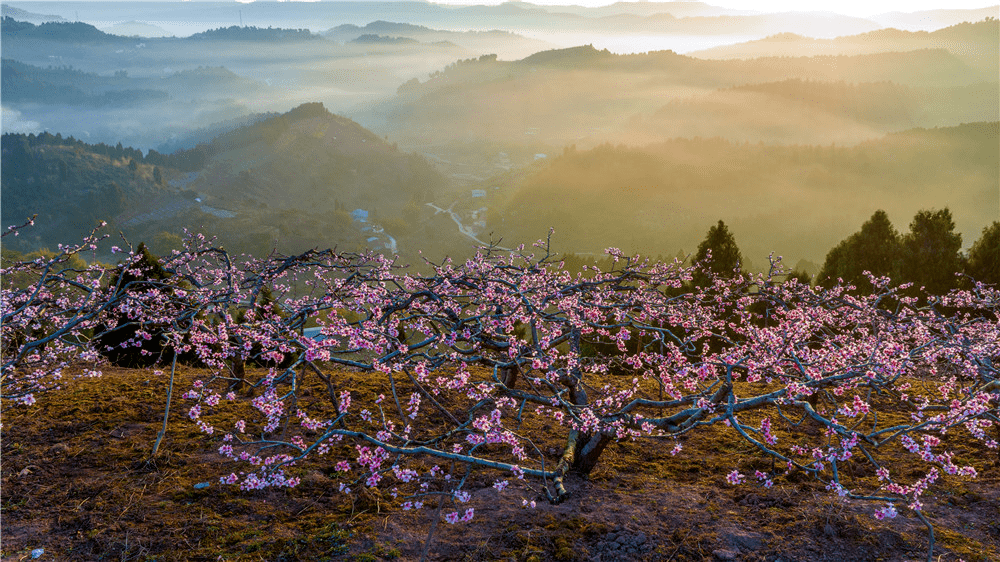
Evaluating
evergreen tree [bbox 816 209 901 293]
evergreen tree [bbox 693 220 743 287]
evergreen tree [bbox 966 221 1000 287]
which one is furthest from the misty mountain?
evergreen tree [bbox 693 220 743 287]

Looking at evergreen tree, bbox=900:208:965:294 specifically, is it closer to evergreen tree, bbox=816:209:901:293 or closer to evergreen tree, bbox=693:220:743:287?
evergreen tree, bbox=816:209:901:293

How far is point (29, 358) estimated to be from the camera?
7.19 meters

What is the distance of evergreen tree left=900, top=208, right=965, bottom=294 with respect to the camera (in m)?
25.4

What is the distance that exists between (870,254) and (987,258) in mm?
4560

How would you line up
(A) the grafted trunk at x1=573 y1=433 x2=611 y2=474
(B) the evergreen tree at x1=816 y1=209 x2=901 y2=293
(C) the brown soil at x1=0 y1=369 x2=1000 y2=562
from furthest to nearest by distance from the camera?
(B) the evergreen tree at x1=816 y1=209 x2=901 y2=293 → (A) the grafted trunk at x1=573 y1=433 x2=611 y2=474 → (C) the brown soil at x1=0 y1=369 x2=1000 y2=562

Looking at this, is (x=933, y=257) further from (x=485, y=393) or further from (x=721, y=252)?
(x=485, y=393)

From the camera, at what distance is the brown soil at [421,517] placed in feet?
16.8

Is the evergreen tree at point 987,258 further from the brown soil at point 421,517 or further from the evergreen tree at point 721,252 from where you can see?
the brown soil at point 421,517

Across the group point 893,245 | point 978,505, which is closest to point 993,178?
point 893,245

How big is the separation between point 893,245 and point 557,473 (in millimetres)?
28954

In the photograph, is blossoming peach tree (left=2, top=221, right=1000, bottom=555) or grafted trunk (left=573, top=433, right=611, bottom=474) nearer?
blossoming peach tree (left=2, top=221, right=1000, bottom=555)

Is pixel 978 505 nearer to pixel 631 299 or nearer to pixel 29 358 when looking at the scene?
pixel 631 299

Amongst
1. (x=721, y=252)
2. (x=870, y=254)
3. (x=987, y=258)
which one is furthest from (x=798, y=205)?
(x=721, y=252)

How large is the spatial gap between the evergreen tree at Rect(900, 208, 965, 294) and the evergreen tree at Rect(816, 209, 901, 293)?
2.61 ft
